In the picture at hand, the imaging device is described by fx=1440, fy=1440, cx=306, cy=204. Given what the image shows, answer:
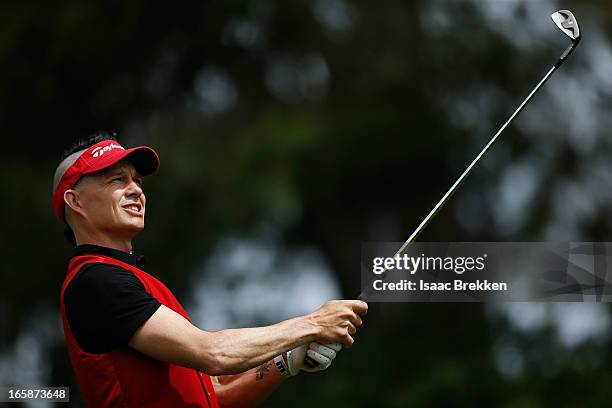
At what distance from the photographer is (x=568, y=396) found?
9.59 meters

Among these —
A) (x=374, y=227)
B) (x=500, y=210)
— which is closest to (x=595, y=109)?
(x=500, y=210)

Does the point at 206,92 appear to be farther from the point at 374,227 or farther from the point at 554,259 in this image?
the point at 554,259

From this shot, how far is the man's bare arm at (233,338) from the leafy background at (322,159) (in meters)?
5.80

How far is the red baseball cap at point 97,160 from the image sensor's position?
12.9 ft

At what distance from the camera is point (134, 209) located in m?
3.96

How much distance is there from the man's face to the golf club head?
1540 mm

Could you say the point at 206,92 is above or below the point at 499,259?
above

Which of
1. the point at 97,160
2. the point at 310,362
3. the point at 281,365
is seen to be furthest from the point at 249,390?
the point at 97,160

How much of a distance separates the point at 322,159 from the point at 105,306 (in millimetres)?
6710

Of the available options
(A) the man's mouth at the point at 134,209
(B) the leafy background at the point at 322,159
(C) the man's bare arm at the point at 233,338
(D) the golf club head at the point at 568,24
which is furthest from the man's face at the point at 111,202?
(B) the leafy background at the point at 322,159

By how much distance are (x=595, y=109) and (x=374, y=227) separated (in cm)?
184

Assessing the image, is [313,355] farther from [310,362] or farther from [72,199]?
[72,199]

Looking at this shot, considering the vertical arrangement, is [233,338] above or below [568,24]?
below

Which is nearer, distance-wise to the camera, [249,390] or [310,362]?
[310,362]
